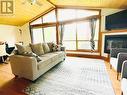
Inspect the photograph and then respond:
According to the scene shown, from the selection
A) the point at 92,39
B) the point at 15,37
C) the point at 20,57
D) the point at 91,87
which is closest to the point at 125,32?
the point at 92,39

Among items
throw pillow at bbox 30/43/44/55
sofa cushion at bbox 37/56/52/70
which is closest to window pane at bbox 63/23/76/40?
throw pillow at bbox 30/43/44/55

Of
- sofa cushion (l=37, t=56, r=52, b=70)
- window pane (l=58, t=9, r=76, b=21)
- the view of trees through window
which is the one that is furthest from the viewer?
window pane (l=58, t=9, r=76, b=21)

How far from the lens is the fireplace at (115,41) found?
431 centimetres

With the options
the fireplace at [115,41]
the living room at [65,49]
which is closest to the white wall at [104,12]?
the living room at [65,49]

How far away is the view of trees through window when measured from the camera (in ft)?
18.0

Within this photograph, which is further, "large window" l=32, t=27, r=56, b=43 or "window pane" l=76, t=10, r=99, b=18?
"large window" l=32, t=27, r=56, b=43

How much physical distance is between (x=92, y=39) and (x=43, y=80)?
3.41 meters

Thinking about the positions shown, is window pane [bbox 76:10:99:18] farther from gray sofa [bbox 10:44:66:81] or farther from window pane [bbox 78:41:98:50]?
gray sofa [bbox 10:44:66:81]

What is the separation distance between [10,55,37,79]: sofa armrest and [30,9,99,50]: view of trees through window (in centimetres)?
367

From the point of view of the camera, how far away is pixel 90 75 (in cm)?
322

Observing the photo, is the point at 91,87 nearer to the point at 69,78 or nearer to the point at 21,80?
the point at 69,78

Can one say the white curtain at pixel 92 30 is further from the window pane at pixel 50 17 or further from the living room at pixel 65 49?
the window pane at pixel 50 17

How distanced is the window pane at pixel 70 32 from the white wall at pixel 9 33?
319 cm

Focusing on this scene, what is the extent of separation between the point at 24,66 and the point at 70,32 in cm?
388
